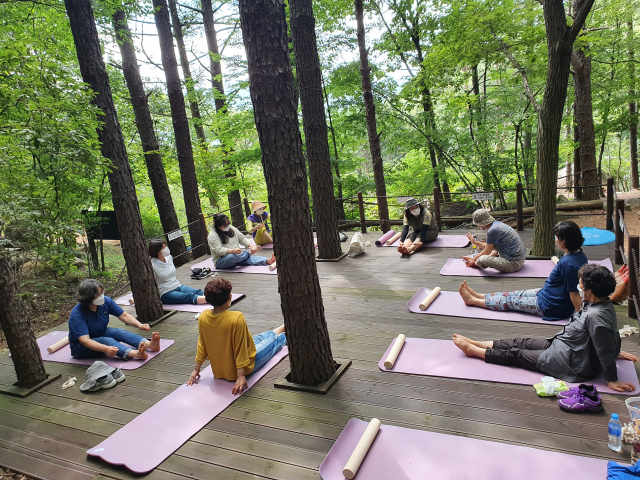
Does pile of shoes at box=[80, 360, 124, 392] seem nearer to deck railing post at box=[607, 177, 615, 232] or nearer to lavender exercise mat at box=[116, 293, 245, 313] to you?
lavender exercise mat at box=[116, 293, 245, 313]

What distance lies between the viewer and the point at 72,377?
3701mm

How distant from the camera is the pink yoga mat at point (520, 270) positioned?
4715 mm

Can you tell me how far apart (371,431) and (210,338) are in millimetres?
1446

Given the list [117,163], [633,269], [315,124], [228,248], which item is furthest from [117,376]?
[633,269]

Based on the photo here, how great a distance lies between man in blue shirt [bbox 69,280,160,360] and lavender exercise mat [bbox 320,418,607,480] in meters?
2.42

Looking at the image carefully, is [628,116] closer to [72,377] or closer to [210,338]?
[210,338]

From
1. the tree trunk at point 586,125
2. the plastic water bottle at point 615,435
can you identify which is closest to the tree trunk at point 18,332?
the plastic water bottle at point 615,435

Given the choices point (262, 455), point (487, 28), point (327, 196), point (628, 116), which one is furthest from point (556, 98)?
point (628, 116)

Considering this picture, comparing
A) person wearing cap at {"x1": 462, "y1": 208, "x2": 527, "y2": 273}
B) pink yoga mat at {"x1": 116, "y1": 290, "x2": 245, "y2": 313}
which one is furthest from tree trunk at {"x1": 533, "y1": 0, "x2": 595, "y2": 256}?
pink yoga mat at {"x1": 116, "y1": 290, "x2": 245, "y2": 313}

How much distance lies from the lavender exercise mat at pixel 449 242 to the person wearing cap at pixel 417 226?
10 cm

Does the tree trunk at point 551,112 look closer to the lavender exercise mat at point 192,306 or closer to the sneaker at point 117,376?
the lavender exercise mat at point 192,306

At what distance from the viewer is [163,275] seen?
520 centimetres

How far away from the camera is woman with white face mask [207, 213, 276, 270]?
6.25 m

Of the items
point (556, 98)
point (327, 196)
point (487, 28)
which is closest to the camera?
point (556, 98)
